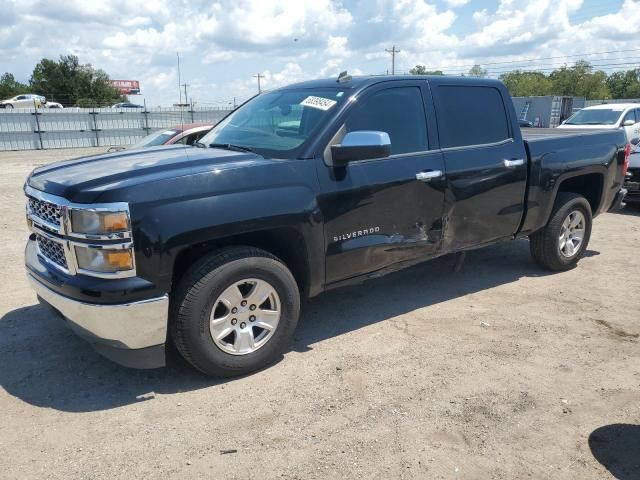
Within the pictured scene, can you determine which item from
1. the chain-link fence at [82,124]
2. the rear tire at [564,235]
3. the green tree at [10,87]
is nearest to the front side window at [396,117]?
the rear tire at [564,235]

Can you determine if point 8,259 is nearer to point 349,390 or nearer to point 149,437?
point 149,437

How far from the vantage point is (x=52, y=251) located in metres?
3.51

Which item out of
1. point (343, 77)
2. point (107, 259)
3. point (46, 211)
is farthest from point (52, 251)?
point (343, 77)

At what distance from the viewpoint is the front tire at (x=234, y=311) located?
11.0 ft

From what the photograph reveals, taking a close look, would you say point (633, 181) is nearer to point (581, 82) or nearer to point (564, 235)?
point (564, 235)

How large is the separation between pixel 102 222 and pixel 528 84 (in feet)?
284

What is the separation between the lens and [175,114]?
89.9 ft

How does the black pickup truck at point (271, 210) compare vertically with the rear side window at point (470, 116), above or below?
below

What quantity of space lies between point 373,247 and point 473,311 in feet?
4.31

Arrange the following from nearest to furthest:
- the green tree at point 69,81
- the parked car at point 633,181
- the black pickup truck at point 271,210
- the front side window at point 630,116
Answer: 1. the black pickup truck at point 271,210
2. the parked car at point 633,181
3. the front side window at point 630,116
4. the green tree at point 69,81

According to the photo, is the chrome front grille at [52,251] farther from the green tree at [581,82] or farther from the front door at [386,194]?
the green tree at [581,82]

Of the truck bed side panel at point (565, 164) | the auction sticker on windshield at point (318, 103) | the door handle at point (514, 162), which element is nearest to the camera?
the auction sticker on windshield at point (318, 103)

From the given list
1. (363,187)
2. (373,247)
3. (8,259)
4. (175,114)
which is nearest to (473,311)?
(373,247)

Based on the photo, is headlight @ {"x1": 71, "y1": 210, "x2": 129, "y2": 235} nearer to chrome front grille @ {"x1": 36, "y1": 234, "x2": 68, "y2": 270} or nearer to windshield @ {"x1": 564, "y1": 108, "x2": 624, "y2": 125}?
chrome front grille @ {"x1": 36, "y1": 234, "x2": 68, "y2": 270}
